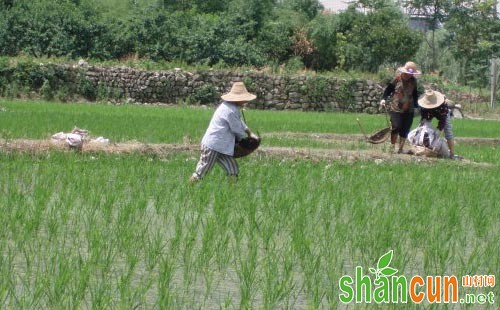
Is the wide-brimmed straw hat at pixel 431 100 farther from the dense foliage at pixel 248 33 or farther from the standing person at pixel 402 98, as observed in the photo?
the dense foliage at pixel 248 33

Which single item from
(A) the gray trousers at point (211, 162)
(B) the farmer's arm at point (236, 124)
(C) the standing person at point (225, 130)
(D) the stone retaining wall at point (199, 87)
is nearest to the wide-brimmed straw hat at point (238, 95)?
(C) the standing person at point (225, 130)

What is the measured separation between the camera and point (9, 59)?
22.9 m

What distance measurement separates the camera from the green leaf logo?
175 inches

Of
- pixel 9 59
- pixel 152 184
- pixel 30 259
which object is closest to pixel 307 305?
pixel 30 259

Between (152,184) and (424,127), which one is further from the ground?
(152,184)

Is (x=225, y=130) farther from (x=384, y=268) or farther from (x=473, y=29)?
(x=473, y=29)

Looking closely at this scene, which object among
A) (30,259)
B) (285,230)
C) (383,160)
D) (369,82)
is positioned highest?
(30,259)

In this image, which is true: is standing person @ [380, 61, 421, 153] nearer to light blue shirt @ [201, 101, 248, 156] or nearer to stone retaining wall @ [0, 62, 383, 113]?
light blue shirt @ [201, 101, 248, 156]

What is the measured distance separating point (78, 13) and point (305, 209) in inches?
844

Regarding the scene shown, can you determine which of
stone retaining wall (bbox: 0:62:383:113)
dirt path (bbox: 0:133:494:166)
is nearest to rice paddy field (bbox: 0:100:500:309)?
dirt path (bbox: 0:133:494:166)

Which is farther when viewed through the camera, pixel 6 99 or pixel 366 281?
pixel 6 99

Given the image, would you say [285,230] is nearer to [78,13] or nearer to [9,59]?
[9,59]

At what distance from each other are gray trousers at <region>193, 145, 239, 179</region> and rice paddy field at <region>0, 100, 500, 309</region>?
137mm

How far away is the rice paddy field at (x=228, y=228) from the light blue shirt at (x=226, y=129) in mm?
284
